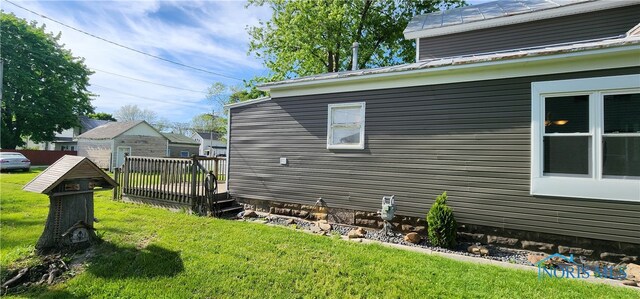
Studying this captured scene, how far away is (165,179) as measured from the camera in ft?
25.1

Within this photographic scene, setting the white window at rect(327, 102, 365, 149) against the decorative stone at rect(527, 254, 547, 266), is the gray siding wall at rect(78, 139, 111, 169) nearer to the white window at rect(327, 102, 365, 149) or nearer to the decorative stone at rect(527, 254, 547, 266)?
the white window at rect(327, 102, 365, 149)

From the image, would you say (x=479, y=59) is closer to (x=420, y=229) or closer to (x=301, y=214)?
(x=420, y=229)

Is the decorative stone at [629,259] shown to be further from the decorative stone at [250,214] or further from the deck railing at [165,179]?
the deck railing at [165,179]

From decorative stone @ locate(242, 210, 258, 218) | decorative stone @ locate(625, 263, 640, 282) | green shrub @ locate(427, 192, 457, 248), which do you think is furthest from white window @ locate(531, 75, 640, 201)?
decorative stone @ locate(242, 210, 258, 218)

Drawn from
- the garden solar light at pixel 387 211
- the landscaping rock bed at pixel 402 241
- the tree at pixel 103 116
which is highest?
the tree at pixel 103 116

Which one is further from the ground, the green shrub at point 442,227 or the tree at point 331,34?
the tree at point 331,34

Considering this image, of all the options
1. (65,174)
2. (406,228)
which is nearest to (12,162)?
(65,174)

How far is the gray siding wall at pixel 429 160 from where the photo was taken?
475cm

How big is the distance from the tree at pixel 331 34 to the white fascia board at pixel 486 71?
34.0 feet

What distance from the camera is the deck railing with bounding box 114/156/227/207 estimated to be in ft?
23.7

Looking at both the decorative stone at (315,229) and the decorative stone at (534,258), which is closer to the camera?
the decorative stone at (534,258)

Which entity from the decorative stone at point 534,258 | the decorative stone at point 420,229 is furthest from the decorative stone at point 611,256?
the decorative stone at point 420,229

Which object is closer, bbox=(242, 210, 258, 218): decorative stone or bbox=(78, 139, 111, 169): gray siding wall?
bbox=(242, 210, 258, 218): decorative stone

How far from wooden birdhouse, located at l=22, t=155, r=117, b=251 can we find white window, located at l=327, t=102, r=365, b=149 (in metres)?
4.46
